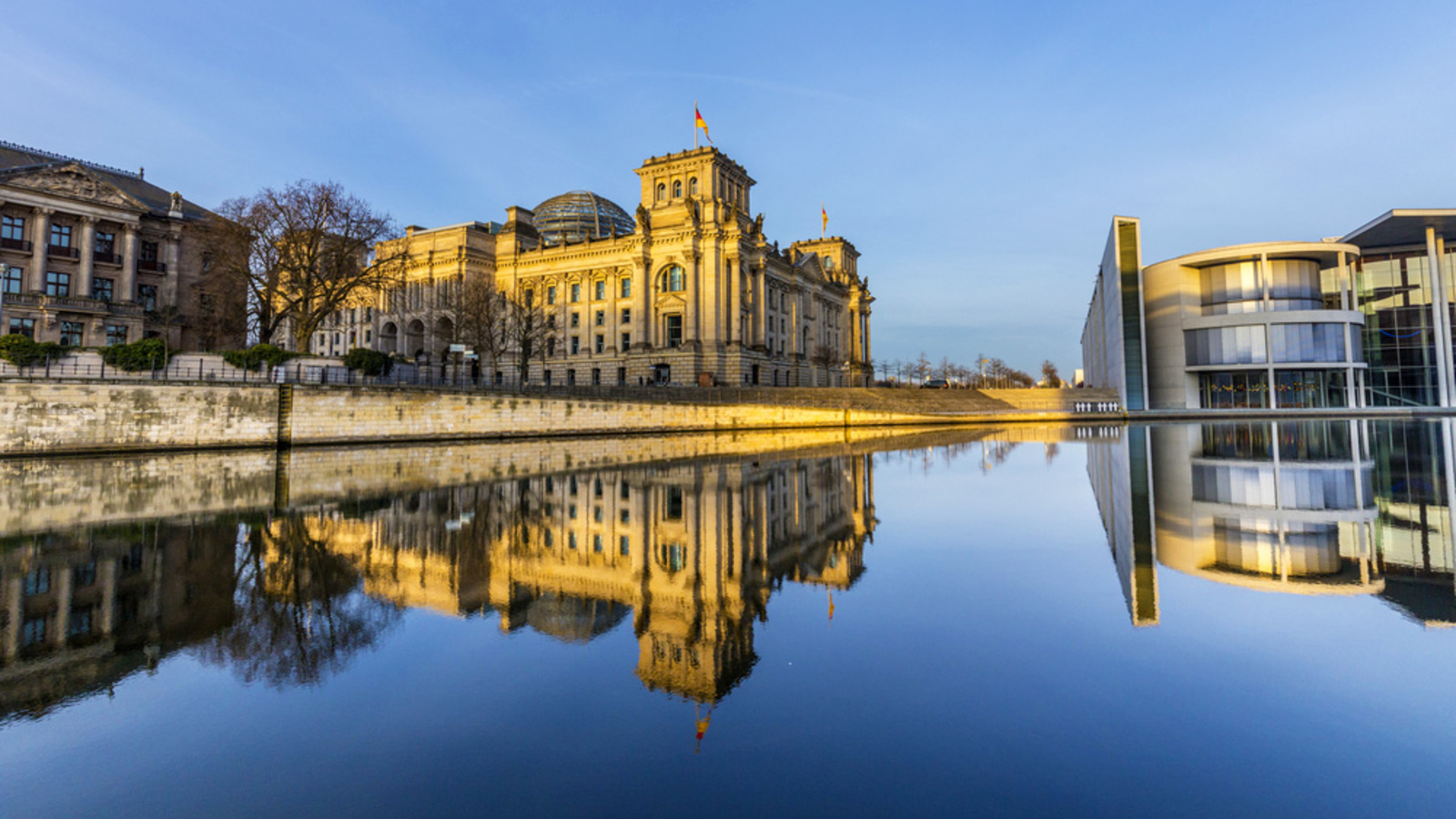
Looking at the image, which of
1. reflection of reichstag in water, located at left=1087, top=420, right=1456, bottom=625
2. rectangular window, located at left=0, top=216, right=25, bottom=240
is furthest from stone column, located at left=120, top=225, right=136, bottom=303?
reflection of reichstag in water, located at left=1087, top=420, right=1456, bottom=625

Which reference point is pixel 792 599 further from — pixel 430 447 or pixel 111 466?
pixel 430 447

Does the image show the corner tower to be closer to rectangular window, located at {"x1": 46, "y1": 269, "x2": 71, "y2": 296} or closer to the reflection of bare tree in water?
rectangular window, located at {"x1": 46, "y1": 269, "x2": 71, "y2": 296}

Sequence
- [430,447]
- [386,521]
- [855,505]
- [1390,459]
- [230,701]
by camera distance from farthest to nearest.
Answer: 1. [430,447]
2. [1390,459]
3. [855,505]
4. [386,521]
5. [230,701]

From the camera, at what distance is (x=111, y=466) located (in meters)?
22.2

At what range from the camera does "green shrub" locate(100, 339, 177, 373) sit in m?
29.5

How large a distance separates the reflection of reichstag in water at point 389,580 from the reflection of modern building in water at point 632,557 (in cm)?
3

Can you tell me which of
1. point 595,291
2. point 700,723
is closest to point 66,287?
point 595,291

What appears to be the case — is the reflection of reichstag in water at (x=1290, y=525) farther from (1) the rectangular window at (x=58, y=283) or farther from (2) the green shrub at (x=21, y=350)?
(1) the rectangular window at (x=58, y=283)

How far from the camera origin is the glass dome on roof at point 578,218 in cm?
8700

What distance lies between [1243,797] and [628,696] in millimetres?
3634

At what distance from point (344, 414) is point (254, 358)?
17.3 ft

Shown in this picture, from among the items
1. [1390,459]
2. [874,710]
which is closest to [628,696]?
[874,710]

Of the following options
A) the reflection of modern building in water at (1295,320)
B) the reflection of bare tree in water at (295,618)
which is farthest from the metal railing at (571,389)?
the reflection of bare tree in water at (295,618)

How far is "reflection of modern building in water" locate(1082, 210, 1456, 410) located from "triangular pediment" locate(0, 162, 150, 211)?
8548cm
